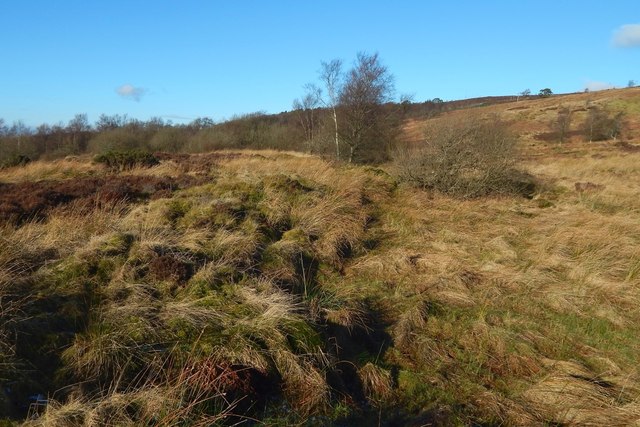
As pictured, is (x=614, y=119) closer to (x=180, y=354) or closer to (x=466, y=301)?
(x=466, y=301)

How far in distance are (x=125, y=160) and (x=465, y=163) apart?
371 inches

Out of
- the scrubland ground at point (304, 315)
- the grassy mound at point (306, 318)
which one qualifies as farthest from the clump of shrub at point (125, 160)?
the grassy mound at point (306, 318)

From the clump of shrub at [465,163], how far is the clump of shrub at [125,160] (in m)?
7.49

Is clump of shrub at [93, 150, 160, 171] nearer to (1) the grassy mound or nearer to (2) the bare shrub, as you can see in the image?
(1) the grassy mound

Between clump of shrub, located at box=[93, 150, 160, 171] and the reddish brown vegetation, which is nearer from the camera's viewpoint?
the reddish brown vegetation

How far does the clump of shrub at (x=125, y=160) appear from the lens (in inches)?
528

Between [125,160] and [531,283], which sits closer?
[531,283]

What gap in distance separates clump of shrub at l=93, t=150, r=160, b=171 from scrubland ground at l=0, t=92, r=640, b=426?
5269 millimetres

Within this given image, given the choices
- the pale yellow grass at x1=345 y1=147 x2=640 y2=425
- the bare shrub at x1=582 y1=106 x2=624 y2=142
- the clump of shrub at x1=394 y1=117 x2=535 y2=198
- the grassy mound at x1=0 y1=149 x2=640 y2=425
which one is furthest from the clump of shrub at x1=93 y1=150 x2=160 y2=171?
the bare shrub at x1=582 y1=106 x2=624 y2=142

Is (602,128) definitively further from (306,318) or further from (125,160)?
(306,318)

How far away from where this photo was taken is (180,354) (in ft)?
11.4

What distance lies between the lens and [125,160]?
44.6ft

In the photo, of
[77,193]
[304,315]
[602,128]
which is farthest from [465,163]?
[602,128]

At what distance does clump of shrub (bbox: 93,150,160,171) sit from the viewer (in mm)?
13406
